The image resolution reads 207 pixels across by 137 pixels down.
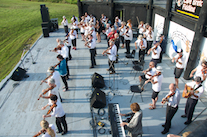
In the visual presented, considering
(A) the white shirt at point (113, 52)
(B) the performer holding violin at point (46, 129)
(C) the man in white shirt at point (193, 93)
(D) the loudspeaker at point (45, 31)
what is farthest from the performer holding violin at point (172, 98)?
(D) the loudspeaker at point (45, 31)

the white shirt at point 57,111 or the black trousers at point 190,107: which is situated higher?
the white shirt at point 57,111

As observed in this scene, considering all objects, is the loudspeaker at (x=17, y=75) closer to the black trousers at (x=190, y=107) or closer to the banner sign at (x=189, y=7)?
the black trousers at (x=190, y=107)

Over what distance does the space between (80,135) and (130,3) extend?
39.2 feet

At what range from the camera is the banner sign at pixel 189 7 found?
6.64m

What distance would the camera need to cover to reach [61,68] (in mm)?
6199

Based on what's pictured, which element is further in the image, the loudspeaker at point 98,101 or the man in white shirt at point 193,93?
the loudspeaker at point 98,101

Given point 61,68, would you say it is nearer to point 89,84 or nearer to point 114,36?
point 89,84

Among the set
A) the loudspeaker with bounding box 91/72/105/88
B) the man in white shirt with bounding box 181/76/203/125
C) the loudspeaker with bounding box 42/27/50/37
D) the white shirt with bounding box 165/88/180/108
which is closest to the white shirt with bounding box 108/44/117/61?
the loudspeaker with bounding box 91/72/105/88

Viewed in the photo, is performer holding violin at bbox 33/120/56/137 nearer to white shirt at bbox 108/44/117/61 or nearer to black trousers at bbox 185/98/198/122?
black trousers at bbox 185/98/198/122

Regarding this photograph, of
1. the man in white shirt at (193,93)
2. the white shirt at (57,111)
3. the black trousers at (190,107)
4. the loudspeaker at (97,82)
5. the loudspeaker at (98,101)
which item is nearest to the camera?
the white shirt at (57,111)

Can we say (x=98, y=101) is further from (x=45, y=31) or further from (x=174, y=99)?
(x=45, y=31)

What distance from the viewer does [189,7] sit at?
7.24m

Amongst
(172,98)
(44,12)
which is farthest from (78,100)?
(44,12)

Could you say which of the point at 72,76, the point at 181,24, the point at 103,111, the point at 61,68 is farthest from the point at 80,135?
the point at 181,24
